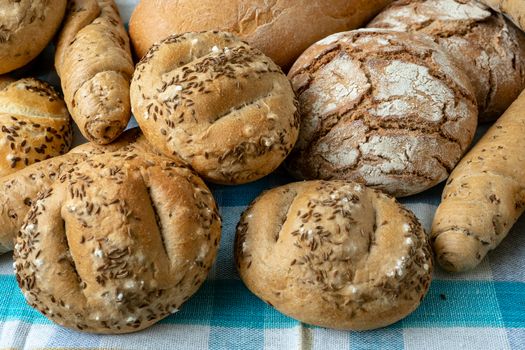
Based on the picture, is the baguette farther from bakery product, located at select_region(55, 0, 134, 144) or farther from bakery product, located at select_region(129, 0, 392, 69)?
bakery product, located at select_region(55, 0, 134, 144)

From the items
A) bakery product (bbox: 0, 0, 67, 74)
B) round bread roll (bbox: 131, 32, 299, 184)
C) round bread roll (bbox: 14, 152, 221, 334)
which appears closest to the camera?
round bread roll (bbox: 14, 152, 221, 334)

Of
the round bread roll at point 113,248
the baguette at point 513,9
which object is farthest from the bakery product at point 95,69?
the baguette at point 513,9

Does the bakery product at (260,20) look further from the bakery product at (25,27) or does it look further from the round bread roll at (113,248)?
the round bread roll at (113,248)

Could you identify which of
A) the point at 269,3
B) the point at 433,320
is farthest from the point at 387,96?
the point at 433,320

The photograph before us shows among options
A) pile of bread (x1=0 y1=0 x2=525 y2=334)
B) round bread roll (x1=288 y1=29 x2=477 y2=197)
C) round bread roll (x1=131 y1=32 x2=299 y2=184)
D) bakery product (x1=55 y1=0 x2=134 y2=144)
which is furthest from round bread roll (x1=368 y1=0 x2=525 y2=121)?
bakery product (x1=55 y1=0 x2=134 y2=144)

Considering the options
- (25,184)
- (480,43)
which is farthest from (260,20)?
(25,184)

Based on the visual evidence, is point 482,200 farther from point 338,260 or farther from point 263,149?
point 263,149
